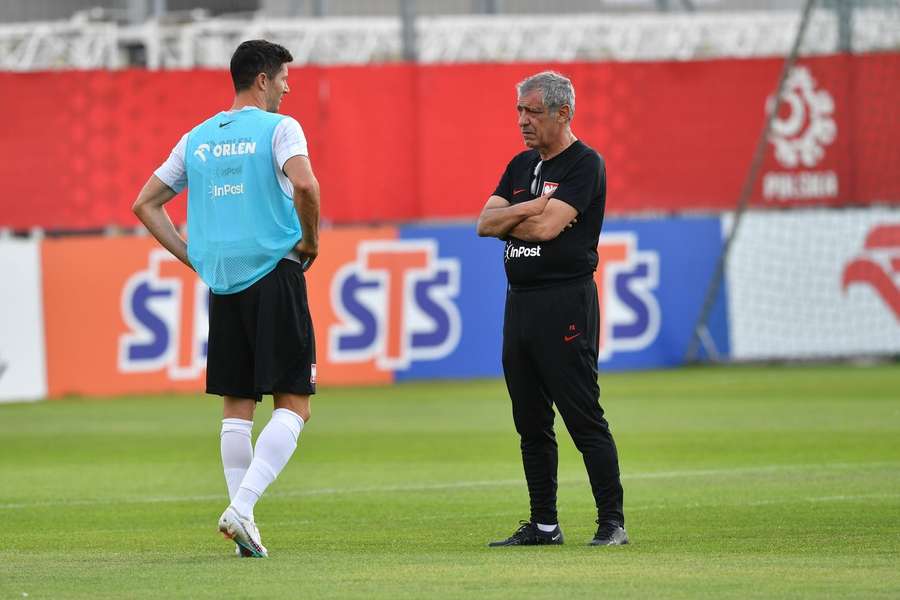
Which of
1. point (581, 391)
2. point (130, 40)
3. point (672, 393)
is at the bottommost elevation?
point (672, 393)

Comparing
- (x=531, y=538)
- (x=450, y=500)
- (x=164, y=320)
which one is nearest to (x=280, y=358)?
(x=531, y=538)

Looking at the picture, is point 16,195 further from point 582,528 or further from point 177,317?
point 582,528

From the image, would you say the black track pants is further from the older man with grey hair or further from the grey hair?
the grey hair

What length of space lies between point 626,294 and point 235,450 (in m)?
15.0

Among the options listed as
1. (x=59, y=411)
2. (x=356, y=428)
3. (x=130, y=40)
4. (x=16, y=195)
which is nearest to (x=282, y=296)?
(x=356, y=428)

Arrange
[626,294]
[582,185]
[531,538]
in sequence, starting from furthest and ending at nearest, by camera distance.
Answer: [626,294], [531,538], [582,185]

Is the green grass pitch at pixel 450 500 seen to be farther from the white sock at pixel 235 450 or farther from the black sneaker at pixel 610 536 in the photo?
the white sock at pixel 235 450

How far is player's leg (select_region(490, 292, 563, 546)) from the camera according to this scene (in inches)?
340

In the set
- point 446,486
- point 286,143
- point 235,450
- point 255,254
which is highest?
point 286,143

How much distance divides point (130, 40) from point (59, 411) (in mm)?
7192

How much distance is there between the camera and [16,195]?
A: 75.3 ft

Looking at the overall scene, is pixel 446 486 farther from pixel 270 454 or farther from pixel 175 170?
pixel 175 170

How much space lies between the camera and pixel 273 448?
26.8 feet

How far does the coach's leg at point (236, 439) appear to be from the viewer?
8344 mm
